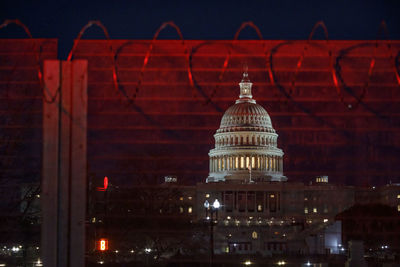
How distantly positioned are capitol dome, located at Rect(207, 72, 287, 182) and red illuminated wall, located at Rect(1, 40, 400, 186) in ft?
40.1

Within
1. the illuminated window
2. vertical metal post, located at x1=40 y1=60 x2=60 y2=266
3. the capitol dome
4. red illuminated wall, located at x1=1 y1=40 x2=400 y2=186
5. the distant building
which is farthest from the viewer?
the capitol dome

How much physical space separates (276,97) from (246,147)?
16821mm

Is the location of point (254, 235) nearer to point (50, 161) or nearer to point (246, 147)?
point (246, 147)

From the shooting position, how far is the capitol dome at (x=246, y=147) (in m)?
111

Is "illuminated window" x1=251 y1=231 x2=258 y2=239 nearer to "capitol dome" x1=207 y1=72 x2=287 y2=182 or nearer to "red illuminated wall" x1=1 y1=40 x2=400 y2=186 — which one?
"red illuminated wall" x1=1 y1=40 x2=400 y2=186

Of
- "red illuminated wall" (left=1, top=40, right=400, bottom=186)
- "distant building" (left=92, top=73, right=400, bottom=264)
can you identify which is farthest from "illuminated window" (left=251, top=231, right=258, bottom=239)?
"red illuminated wall" (left=1, top=40, right=400, bottom=186)

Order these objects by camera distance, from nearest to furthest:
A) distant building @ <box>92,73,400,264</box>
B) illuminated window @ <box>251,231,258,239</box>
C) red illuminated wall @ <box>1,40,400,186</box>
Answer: distant building @ <box>92,73,400,264</box> < illuminated window @ <box>251,231,258,239</box> < red illuminated wall @ <box>1,40,400,186</box>

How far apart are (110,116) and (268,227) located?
23.6 m

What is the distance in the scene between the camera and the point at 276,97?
323ft

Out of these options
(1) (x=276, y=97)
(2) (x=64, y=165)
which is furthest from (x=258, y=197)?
(2) (x=64, y=165)

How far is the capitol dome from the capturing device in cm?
11069

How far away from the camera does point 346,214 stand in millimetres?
86375

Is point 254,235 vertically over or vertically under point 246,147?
under

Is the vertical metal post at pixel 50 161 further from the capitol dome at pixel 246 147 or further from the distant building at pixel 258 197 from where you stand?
the capitol dome at pixel 246 147
